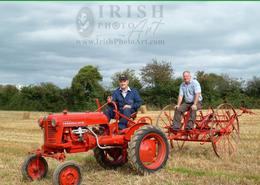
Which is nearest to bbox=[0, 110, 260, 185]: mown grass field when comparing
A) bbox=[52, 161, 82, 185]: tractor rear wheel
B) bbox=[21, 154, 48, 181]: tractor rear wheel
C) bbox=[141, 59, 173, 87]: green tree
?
bbox=[21, 154, 48, 181]: tractor rear wheel

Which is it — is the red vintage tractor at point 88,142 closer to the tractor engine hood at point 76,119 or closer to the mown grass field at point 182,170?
the tractor engine hood at point 76,119

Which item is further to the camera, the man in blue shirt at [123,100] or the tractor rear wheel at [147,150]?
the man in blue shirt at [123,100]

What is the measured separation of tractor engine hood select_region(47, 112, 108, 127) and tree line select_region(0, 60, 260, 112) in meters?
16.7

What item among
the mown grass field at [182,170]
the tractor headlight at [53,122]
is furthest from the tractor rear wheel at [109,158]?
the tractor headlight at [53,122]

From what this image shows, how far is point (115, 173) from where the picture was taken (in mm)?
7766

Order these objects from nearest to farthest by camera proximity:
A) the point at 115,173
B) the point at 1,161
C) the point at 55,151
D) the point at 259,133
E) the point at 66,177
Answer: the point at 66,177 → the point at 55,151 → the point at 115,173 → the point at 1,161 → the point at 259,133

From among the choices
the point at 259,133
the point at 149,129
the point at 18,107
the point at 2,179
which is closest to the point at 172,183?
the point at 149,129

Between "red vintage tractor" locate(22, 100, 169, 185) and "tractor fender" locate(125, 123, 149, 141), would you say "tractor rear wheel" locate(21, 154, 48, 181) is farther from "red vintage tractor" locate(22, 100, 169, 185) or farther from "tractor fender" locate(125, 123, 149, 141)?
"tractor fender" locate(125, 123, 149, 141)

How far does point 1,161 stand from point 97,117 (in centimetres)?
284

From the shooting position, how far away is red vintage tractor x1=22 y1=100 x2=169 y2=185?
6.95 meters

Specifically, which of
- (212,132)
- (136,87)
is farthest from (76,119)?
(136,87)

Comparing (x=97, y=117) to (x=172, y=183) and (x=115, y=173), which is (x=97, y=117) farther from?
(x=172, y=183)

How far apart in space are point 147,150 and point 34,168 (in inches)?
75.5

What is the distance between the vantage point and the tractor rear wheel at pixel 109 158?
8.35 meters
